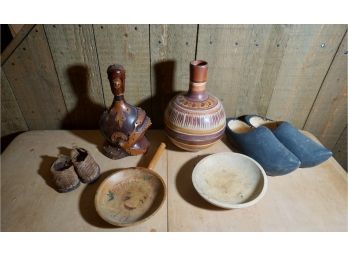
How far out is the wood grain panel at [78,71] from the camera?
28.8 inches

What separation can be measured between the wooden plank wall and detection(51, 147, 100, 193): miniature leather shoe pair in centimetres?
26

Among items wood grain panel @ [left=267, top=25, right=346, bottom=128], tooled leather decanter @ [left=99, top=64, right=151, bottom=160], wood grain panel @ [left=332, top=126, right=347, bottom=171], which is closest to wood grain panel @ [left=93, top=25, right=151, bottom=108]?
tooled leather decanter @ [left=99, top=64, right=151, bottom=160]

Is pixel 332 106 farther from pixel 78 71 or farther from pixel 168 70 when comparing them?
pixel 78 71

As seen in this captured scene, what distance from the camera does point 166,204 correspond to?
0.63 m

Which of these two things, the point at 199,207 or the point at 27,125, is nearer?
the point at 199,207

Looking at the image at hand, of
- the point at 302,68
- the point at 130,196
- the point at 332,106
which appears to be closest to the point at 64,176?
the point at 130,196

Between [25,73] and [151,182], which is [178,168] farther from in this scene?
[25,73]

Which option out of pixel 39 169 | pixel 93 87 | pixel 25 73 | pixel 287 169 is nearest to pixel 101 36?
pixel 93 87

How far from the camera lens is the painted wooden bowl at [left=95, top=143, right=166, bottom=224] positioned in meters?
0.60

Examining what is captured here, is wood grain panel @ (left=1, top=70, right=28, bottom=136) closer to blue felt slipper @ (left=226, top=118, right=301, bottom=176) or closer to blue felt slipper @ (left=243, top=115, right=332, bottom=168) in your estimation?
blue felt slipper @ (left=226, top=118, right=301, bottom=176)

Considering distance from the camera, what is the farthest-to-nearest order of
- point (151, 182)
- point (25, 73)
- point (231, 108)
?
1. point (231, 108)
2. point (25, 73)
3. point (151, 182)

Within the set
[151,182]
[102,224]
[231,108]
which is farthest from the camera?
[231,108]

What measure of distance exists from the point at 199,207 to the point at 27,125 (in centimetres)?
73

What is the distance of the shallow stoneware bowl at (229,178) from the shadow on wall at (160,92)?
0.28 metres
